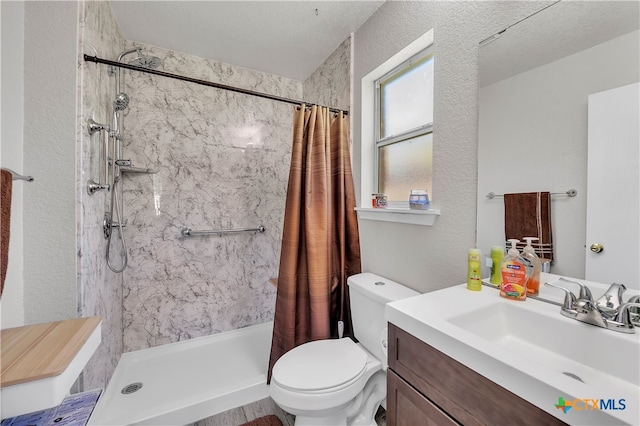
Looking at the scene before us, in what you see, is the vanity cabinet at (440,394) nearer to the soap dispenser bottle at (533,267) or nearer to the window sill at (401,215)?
the soap dispenser bottle at (533,267)

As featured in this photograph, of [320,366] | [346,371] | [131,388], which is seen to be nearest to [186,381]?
[131,388]

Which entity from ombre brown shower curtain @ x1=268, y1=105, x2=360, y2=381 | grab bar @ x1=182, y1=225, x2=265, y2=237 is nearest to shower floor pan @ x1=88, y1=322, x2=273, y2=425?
ombre brown shower curtain @ x1=268, y1=105, x2=360, y2=381

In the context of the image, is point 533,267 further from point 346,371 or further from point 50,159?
→ point 50,159

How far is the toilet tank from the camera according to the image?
130 centimetres

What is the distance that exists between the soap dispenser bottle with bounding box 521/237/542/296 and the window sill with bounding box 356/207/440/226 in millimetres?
384

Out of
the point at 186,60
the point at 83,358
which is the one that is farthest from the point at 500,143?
the point at 186,60

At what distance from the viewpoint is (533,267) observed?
92cm

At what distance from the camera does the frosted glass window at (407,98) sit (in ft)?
4.95

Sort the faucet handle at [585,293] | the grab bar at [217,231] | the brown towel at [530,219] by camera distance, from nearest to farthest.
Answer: the faucet handle at [585,293]
the brown towel at [530,219]
the grab bar at [217,231]

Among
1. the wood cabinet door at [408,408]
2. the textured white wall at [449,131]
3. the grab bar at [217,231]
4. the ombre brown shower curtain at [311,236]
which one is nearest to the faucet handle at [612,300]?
the textured white wall at [449,131]

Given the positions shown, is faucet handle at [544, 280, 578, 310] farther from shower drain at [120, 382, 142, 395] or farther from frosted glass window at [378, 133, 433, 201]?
shower drain at [120, 382, 142, 395]

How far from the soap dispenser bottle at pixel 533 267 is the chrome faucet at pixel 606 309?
0.12 meters

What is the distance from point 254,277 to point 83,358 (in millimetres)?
1626

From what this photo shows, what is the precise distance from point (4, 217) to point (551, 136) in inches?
73.6
